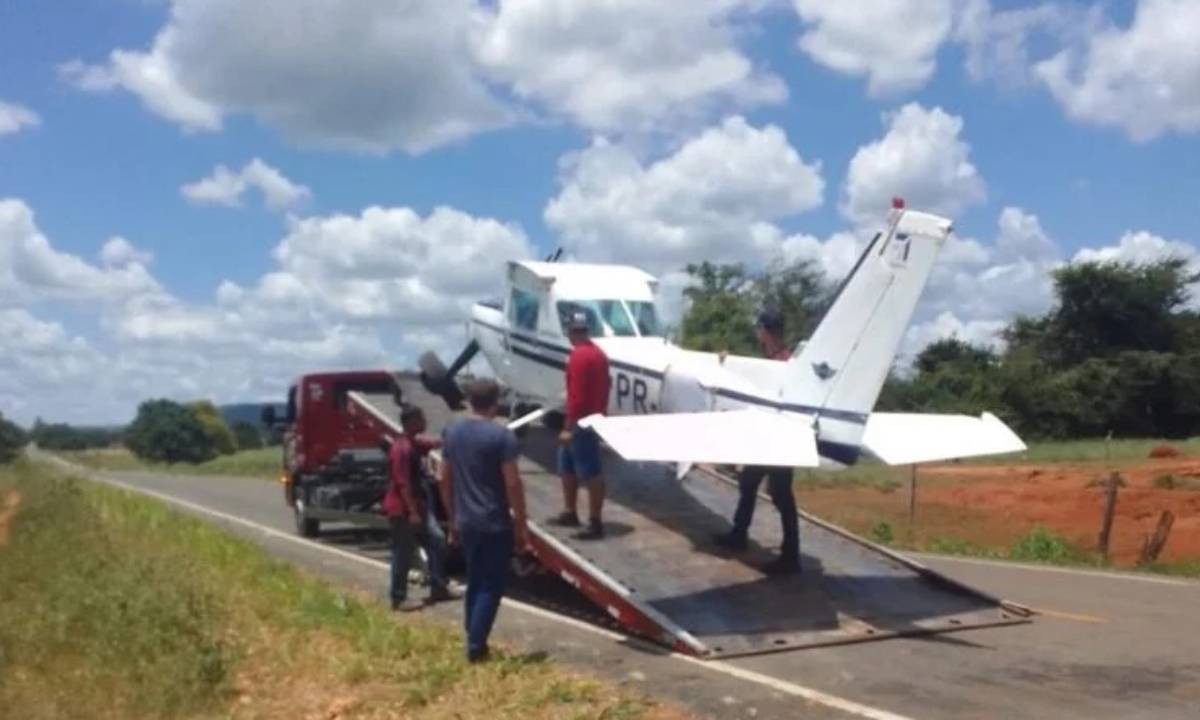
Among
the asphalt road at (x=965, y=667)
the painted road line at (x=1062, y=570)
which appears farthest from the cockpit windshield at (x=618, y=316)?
the painted road line at (x=1062, y=570)

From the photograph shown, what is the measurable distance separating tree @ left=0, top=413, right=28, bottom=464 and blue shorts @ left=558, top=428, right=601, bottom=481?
122ft

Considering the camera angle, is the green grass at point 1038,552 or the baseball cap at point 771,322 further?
the green grass at point 1038,552

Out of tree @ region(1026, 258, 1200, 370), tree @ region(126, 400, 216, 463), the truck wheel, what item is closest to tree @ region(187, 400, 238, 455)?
tree @ region(126, 400, 216, 463)

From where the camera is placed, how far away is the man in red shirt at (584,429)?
12898 millimetres

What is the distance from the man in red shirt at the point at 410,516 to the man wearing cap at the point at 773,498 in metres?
2.72

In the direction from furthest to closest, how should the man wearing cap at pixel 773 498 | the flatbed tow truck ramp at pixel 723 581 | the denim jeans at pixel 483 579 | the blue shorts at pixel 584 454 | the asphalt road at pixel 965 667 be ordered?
the blue shorts at pixel 584 454 < the man wearing cap at pixel 773 498 < the flatbed tow truck ramp at pixel 723 581 < the denim jeans at pixel 483 579 < the asphalt road at pixel 965 667

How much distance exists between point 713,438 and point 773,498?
5.90 ft

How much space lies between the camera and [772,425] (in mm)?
11867

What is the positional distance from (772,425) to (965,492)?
26.5m

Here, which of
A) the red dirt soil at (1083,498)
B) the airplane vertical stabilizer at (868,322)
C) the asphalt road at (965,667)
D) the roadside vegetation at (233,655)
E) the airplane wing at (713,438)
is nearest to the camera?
the asphalt road at (965,667)

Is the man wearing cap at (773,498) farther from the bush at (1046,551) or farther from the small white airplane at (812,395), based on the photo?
the bush at (1046,551)

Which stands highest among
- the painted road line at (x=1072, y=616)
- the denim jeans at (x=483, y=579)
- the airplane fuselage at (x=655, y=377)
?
the airplane fuselage at (x=655, y=377)

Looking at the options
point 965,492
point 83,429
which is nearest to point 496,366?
point 965,492

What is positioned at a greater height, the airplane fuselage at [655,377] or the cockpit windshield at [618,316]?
the cockpit windshield at [618,316]
